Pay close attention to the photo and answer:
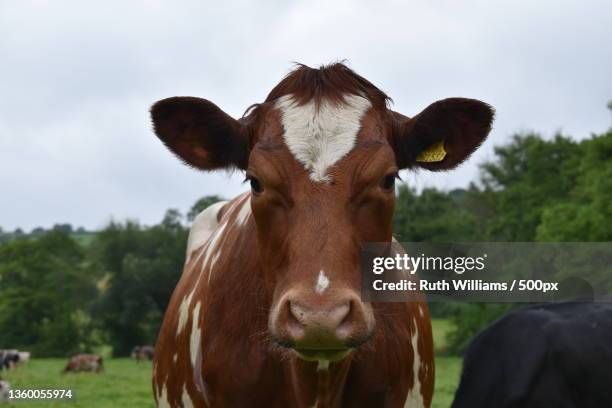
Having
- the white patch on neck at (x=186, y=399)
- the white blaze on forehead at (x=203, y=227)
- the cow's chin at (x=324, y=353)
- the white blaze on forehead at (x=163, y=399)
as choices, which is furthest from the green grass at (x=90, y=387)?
the cow's chin at (x=324, y=353)

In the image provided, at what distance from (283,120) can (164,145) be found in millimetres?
763

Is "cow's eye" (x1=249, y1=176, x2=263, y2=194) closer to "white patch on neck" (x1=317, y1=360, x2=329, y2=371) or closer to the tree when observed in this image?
"white patch on neck" (x1=317, y1=360, x2=329, y2=371)

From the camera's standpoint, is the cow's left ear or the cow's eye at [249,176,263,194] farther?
the cow's left ear

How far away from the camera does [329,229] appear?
3.94 metres

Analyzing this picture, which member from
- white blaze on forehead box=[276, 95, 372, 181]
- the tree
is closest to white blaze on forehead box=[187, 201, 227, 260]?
white blaze on forehead box=[276, 95, 372, 181]

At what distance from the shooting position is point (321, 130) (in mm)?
4188

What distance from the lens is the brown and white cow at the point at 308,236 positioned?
378 cm

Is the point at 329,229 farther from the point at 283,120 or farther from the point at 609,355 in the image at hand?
the point at 609,355

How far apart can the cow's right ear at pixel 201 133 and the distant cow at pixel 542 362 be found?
1.75m

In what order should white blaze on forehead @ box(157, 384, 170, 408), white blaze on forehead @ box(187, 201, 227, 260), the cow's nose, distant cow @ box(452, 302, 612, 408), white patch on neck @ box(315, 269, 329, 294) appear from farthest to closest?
white blaze on forehead @ box(187, 201, 227, 260), white blaze on forehead @ box(157, 384, 170, 408), white patch on neck @ box(315, 269, 329, 294), the cow's nose, distant cow @ box(452, 302, 612, 408)

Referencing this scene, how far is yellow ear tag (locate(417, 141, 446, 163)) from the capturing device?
15.5ft

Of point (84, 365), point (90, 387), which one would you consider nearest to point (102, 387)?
point (90, 387)

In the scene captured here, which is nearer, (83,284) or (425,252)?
(425,252)

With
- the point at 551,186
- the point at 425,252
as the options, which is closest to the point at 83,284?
the point at 551,186
